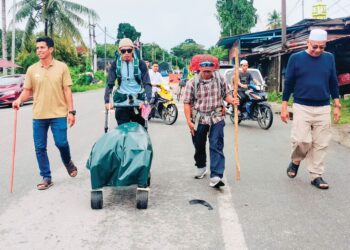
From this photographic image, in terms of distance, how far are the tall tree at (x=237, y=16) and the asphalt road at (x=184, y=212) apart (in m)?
52.4

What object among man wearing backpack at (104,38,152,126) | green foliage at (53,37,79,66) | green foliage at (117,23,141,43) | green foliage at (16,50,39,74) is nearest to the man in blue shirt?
man wearing backpack at (104,38,152,126)

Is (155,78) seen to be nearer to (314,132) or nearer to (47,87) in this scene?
(47,87)

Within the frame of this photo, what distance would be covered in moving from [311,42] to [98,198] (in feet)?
10.6

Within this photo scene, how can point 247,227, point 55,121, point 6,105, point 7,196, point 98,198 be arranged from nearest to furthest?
point 247,227 → point 98,198 → point 7,196 → point 55,121 → point 6,105

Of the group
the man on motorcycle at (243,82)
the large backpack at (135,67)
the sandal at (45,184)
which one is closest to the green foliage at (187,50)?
the man on motorcycle at (243,82)

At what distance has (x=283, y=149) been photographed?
8680 millimetres

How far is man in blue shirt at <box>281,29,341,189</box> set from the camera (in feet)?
19.1

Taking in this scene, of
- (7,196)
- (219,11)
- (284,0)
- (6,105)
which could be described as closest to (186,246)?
(7,196)

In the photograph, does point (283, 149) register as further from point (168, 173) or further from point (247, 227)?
point (247, 227)

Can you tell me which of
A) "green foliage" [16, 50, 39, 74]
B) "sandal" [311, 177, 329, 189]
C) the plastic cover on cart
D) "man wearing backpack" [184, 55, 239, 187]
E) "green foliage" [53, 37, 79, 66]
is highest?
"green foliage" [53, 37, 79, 66]

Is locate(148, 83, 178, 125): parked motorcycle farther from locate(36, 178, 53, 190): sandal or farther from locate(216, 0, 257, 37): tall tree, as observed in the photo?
locate(216, 0, 257, 37): tall tree

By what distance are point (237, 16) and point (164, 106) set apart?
48197mm

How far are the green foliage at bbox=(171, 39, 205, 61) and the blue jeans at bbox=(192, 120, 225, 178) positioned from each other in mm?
125814

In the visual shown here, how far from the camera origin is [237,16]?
5872cm
